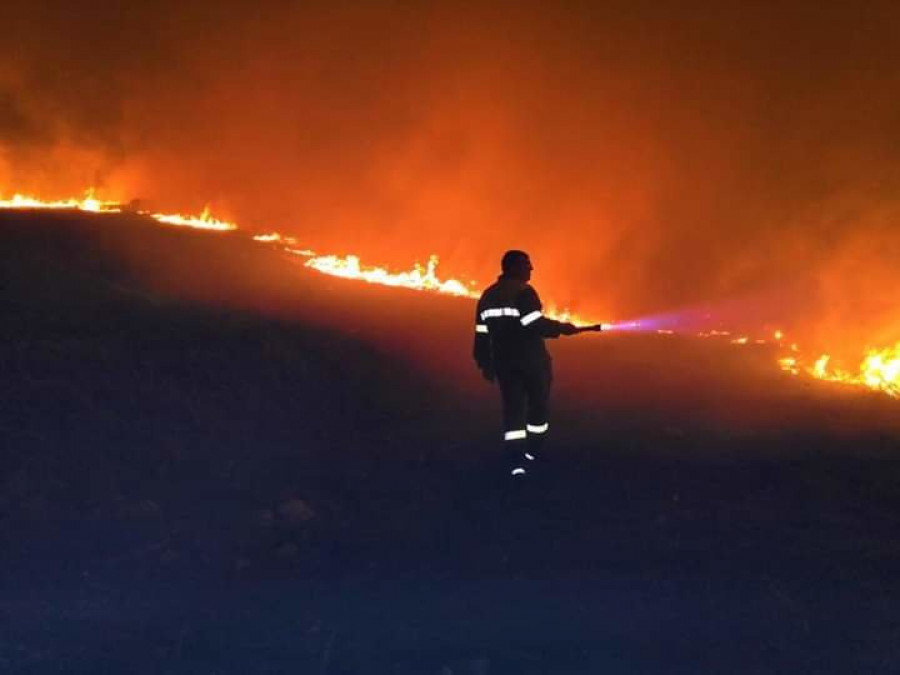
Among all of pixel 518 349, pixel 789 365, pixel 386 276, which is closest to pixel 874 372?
pixel 789 365

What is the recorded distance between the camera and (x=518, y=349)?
342 inches

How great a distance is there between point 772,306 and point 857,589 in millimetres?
14833

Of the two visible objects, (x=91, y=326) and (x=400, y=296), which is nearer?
(x=91, y=326)

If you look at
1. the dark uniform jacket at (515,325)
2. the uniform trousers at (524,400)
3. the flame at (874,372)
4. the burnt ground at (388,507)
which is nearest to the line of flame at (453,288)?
the flame at (874,372)

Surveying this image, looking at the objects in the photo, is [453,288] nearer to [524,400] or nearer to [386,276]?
[386,276]

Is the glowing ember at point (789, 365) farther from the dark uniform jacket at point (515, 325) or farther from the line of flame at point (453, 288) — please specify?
the dark uniform jacket at point (515, 325)

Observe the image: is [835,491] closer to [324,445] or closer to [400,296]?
[324,445]

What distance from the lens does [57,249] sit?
15.2 meters

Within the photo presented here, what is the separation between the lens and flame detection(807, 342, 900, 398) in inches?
554

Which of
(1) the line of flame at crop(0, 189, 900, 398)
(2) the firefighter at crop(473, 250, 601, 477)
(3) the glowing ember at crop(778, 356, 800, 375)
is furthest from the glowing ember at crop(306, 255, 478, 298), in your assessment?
(2) the firefighter at crop(473, 250, 601, 477)

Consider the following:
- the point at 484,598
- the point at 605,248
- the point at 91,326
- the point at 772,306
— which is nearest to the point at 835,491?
the point at 484,598

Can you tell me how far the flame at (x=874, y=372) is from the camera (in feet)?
46.2

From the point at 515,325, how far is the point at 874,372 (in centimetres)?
852

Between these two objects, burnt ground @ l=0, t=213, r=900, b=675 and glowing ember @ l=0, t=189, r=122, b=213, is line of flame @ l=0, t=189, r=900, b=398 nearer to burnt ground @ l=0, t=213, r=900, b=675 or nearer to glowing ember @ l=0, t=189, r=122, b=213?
glowing ember @ l=0, t=189, r=122, b=213
